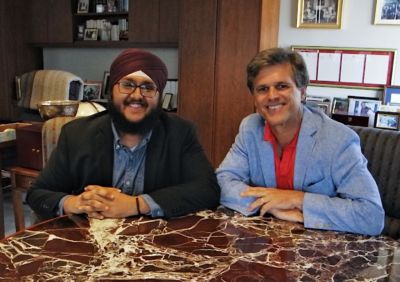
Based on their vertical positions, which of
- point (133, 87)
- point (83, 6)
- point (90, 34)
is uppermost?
point (83, 6)

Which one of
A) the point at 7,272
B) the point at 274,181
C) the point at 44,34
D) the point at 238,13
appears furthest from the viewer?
the point at 44,34

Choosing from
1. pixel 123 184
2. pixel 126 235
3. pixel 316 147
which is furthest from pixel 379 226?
pixel 123 184

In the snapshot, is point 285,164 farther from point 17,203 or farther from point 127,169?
point 17,203

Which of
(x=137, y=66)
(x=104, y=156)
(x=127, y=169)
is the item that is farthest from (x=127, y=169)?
(x=137, y=66)

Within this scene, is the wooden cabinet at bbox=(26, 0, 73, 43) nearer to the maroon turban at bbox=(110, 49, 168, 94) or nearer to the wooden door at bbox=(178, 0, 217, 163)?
the wooden door at bbox=(178, 0, 217, 163)

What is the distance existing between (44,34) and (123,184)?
13.4ft

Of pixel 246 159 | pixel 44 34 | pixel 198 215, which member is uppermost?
pixel 44 34

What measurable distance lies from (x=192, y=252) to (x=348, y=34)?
320cm

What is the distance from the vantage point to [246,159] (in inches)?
64.9

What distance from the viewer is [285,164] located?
1576 millimetres

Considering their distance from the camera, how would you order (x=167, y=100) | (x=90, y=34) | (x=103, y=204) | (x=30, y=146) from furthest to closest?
(x=90, y=34)
(x=167, y=100)
(x=30, y=146)
(x=103, y=204)

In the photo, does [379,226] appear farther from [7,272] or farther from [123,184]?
[7,272]

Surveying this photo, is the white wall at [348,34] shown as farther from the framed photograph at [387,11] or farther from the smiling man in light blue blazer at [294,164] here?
the smiling man in light blue blazer at [294,164]

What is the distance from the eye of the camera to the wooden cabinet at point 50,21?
4871mm
